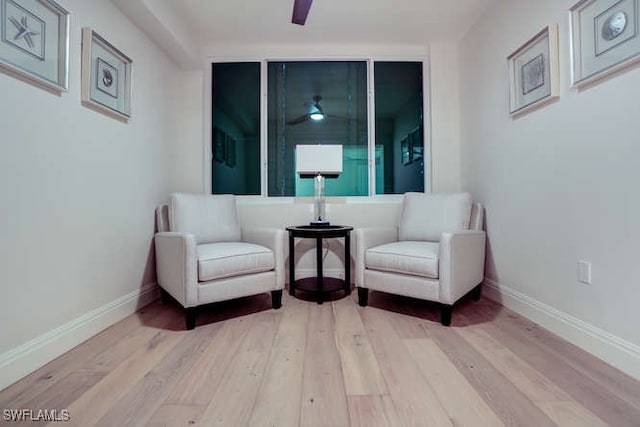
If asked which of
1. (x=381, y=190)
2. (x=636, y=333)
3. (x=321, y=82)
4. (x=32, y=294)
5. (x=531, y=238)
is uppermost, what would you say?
(x=321, y=82)

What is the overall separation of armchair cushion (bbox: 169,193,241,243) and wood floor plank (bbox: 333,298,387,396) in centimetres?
113

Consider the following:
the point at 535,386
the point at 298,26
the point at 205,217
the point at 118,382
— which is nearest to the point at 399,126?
the point at 298,26

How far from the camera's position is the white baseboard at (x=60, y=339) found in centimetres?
133

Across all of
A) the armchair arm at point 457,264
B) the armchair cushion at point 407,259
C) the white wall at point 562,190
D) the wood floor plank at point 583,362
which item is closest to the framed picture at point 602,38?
the white wall at point 562,190

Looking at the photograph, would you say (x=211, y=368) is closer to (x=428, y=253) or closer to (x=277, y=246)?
(x=277, y=246)

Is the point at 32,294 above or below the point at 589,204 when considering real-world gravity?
below

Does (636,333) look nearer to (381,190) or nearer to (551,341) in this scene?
(551,341)

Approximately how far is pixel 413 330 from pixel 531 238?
100 centimetres

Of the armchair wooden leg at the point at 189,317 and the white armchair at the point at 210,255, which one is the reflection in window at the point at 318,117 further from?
the armchair wooden leg at the point at 189,317

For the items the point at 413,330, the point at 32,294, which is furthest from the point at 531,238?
the point at 32,294

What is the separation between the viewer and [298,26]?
2807mm

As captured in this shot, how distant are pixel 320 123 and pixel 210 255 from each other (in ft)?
6.27

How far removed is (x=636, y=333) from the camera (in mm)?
1377

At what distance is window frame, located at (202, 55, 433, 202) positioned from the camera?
315cm
